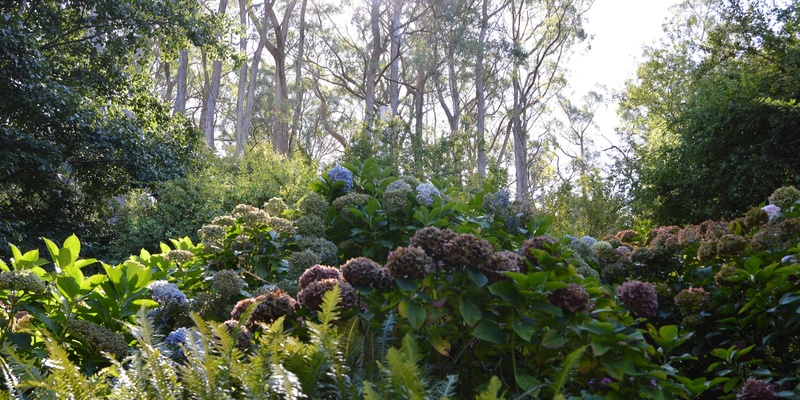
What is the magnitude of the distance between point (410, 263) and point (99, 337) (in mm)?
1109

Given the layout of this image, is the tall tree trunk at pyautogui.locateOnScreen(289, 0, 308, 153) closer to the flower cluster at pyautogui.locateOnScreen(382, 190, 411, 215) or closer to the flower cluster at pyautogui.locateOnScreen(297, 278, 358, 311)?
the flower cluster at pyautogui.locateOnScreen(382, 190, 411, 215)

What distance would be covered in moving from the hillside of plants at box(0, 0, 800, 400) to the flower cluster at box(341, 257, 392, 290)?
0.4 inches

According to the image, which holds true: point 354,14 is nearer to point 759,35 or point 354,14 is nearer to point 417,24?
point 417,24

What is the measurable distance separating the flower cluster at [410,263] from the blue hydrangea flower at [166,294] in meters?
1.14

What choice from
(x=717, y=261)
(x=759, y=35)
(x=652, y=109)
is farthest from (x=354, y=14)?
(x=717, y=261)

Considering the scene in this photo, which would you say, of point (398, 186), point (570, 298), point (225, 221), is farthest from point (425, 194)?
point (570, 298)

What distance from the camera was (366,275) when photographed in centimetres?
199

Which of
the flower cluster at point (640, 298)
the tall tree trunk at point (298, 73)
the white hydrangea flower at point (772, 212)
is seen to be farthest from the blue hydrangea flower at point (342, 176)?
the tall tree trunk at point (298, 73)

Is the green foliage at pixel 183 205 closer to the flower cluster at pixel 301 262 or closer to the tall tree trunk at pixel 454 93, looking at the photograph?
the flower cluster at pixel 301 262

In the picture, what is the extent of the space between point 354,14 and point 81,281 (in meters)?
25.7

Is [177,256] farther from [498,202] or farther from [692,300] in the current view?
[692,300]

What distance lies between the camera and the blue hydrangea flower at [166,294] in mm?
2521

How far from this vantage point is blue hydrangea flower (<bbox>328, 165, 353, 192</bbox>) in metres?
3.30

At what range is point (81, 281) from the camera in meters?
2.38
